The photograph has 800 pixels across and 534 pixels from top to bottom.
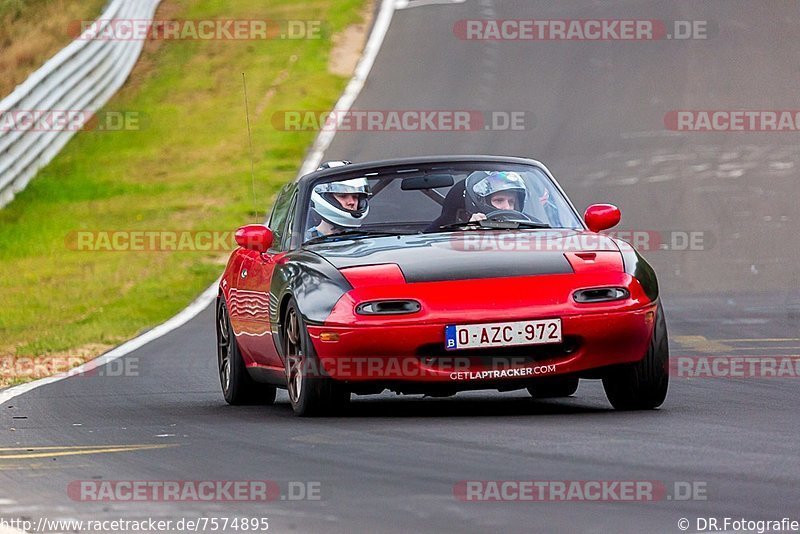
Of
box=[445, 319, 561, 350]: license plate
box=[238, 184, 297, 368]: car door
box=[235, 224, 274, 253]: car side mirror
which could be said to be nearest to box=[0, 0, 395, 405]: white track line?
box=[238, 184, 297, 368]: car door

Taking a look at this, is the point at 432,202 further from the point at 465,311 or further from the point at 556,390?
the point at 465,311

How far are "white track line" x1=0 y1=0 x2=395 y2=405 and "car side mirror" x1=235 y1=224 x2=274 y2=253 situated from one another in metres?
1.85

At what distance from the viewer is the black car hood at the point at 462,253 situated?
834 cm

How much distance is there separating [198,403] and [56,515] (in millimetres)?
4352

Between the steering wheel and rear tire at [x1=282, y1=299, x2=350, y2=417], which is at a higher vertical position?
the steering wheel

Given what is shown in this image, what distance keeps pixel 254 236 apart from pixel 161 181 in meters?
17.3

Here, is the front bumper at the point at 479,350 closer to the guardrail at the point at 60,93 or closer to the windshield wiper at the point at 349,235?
the windshield wiper at the point at 349,235

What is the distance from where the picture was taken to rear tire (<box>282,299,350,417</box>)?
8453mm

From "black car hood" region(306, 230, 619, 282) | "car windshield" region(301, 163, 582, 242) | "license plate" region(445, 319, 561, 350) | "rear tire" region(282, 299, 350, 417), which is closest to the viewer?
"license plate" region(445, 319, 561, 350)

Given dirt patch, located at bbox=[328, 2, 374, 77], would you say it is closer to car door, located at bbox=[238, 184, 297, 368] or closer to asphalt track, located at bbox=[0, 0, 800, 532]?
asphalt track, located at bbox=[0, 0, 800, 532]

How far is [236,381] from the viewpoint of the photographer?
10.3 metres

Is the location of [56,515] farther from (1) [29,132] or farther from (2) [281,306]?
(1) [29,132]

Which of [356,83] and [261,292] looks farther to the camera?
[356,83]

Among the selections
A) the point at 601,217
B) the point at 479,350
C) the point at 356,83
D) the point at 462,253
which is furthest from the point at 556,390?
the point at 356,83
